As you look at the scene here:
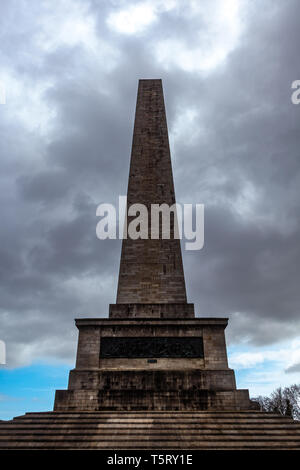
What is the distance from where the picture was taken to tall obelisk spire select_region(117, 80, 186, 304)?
1584 cm

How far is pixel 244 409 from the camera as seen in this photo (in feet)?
40.4

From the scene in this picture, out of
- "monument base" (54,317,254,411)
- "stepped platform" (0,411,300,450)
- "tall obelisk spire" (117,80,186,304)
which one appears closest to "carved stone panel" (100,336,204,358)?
"monument base" (54,317,254,411)

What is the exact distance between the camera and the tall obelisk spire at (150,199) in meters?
15.8

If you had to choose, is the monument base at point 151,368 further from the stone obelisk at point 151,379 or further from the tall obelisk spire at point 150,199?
the tall obelisk spire at point 150,199

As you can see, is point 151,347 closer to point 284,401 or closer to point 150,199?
point 150,199

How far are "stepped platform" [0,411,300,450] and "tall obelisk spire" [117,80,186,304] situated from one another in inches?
212

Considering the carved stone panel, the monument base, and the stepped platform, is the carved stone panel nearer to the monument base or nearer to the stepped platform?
the monument base

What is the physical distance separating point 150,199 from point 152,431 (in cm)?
1056

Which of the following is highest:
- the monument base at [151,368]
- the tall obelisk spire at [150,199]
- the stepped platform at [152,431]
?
the tall obelisk spire at [150,199]

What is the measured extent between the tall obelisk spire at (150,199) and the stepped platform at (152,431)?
5387 mm

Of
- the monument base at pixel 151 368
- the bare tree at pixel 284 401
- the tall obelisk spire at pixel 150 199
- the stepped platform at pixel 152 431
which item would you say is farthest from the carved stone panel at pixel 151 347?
the bare tree at pixel 284 401

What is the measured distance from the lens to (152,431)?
32.8 feet

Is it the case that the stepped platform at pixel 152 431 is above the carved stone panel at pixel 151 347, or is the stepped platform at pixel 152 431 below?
below
